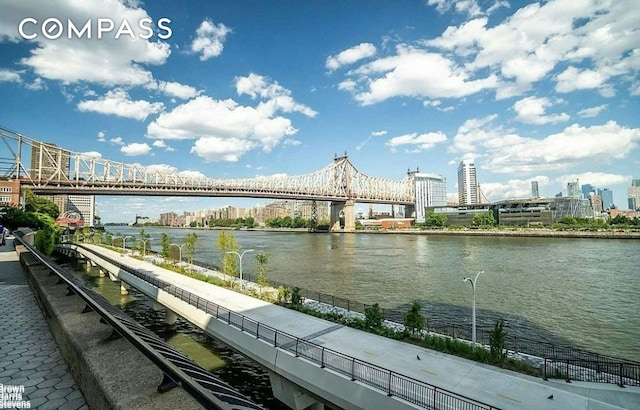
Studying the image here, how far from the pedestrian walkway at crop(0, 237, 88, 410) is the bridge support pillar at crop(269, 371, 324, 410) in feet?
23.6

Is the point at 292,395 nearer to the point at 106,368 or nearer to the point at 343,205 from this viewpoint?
the point at 106,368

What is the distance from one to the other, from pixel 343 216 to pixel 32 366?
463 feet

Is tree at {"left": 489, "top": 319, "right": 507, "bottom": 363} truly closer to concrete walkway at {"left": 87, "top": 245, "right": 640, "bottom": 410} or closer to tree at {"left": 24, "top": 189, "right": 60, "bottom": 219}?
concrete walkway at {"left": 87, "top": 245, "right": 640, "bottom": 410}

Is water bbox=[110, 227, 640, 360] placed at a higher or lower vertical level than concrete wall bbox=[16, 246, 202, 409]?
lower

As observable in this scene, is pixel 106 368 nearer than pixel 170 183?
Yes

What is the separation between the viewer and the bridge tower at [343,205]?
13200 cm

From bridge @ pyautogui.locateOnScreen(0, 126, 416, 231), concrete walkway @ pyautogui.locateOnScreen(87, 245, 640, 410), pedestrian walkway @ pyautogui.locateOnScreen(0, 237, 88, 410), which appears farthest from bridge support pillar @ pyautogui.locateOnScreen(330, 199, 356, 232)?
pedestrian walkway @ pyautogui.locateOnScreen(0, 237, 88, 410)

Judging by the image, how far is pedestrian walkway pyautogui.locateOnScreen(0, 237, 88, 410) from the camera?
461 cm

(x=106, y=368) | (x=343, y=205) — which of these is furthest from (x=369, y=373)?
(x=343, y=205)

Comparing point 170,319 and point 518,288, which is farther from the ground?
point 170,319

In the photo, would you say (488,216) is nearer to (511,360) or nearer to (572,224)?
(572,224)

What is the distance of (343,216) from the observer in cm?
14588

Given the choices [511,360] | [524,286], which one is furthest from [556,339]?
[524,286]

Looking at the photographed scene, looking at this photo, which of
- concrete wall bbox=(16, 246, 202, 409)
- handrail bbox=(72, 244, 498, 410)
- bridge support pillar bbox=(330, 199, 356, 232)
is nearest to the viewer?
concrete wall bbox=(16, 246, 202, 409)
